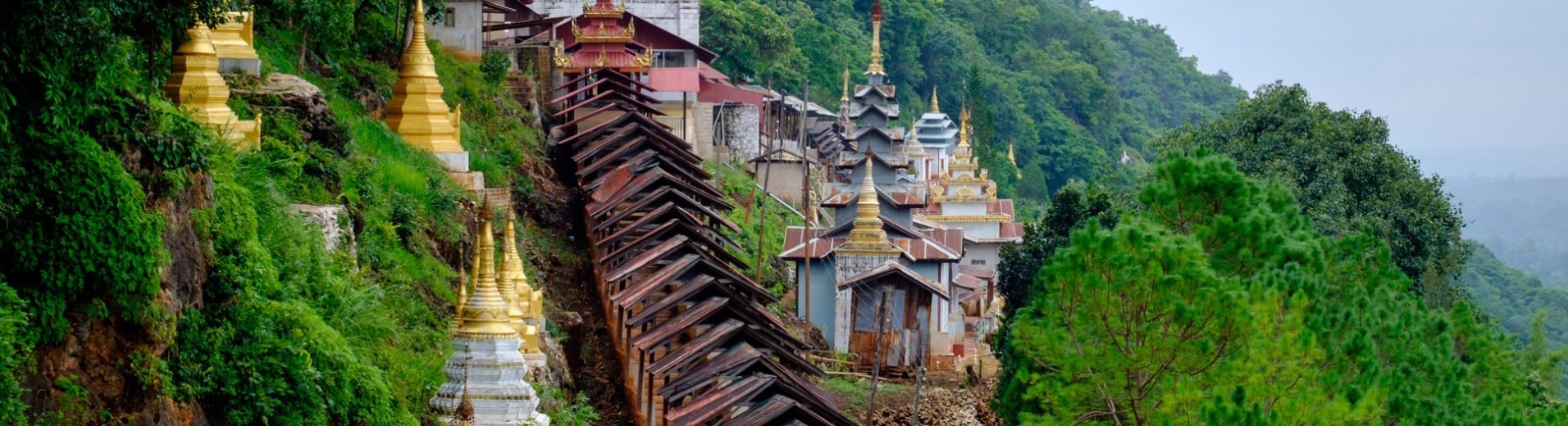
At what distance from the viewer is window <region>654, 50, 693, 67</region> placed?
63750mm

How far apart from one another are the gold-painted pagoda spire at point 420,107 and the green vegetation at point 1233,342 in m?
11.0

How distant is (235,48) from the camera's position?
30.9 metres

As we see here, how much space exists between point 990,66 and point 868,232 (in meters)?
71.0

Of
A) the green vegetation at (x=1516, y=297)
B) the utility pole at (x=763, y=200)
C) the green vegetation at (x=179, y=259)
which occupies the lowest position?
the green vegetation at (x=1516, y=297)

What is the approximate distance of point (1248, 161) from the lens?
56938 mm

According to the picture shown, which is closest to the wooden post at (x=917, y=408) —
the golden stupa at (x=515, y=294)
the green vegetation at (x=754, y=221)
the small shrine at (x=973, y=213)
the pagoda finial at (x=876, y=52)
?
the green vegetation at (x=754, y=221)

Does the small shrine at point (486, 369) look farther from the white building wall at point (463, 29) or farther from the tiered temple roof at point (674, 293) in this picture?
the white building wall at point (463, 29)

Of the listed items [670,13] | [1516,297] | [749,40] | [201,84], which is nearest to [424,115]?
[201,84]

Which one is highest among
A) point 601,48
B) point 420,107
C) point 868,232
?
point 601,48

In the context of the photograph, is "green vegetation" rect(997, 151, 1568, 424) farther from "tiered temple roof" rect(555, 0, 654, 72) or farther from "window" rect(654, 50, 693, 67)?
"window" rect(654, 50, 693, 67)

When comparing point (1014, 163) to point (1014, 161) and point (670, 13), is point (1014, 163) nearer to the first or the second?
point (1014, 161)

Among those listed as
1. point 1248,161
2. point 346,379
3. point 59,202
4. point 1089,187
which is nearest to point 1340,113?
Result: point 1248,161

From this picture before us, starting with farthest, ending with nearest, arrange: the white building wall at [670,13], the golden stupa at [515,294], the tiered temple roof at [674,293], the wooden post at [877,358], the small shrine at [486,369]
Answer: the white building wall at [670,13] → the wooden post at [877,358] → the tiered temple roof at [674,293] → the golden stupa at [515,294] → the small shrine at [486,369]

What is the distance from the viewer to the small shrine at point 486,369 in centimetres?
2280
